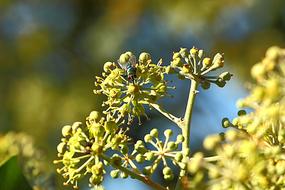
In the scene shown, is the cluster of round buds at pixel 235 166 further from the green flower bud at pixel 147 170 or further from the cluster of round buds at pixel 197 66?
the cluster of round buds at pixel 197 66

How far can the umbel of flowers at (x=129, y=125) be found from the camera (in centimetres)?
176

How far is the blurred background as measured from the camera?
7.17m

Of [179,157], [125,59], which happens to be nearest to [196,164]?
[179,157]

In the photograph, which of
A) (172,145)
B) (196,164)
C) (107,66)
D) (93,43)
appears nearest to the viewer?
(196,164)

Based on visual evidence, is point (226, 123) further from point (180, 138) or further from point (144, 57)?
point (144, 57)

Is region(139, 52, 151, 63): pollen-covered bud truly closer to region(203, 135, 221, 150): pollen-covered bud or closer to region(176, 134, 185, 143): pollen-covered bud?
region(176, 134, 185, 143): pollen-covered bud

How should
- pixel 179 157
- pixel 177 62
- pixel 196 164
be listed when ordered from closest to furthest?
1. pixel 196 164
2. pixel 179 157
3. pixel 177 62

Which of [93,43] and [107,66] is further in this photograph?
[93,43]

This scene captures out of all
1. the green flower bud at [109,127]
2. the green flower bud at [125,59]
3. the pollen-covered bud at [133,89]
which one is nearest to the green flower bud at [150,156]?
the green flower bud at [109,127]

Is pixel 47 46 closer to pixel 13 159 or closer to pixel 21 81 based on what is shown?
pixel 21 81

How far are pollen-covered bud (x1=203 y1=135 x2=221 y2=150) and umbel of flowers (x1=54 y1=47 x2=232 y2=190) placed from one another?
0.77ft

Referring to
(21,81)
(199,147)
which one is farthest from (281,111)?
(21,81)

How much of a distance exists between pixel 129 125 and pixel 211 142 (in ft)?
1.83

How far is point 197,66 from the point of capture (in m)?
1.96
